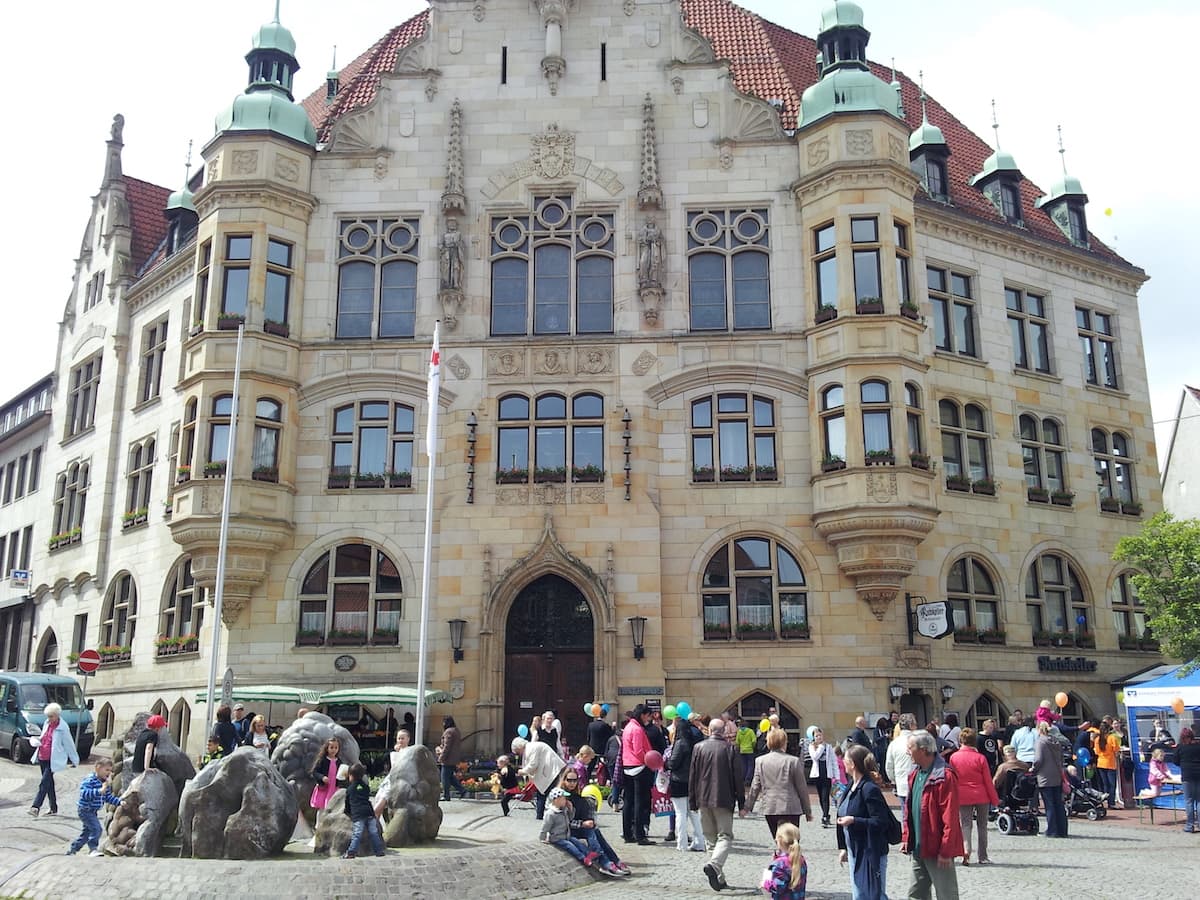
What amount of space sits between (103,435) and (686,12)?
22637 millimetres

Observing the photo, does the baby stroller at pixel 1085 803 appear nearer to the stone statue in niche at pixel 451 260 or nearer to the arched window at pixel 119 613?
the stone statue in niche at pixel 451 260

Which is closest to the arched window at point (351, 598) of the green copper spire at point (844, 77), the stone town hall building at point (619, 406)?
the stone town hall building at point (619, 406)

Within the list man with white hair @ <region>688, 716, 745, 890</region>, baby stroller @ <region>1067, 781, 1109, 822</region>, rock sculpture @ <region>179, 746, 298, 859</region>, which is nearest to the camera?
rock sculpture @ <region>179, 746, 298, 859</region>

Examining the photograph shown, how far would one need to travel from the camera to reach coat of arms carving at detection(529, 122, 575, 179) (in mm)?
31172

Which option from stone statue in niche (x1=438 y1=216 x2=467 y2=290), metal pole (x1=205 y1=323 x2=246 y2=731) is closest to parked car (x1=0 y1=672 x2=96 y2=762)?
metal pole (x1=205 y1=323 x2=246 y2=731)

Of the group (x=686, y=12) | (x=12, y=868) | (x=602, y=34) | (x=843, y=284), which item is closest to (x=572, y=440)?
(x=843, y=284)

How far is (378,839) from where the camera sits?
1333 centimetres

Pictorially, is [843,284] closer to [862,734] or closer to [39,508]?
[862,734]

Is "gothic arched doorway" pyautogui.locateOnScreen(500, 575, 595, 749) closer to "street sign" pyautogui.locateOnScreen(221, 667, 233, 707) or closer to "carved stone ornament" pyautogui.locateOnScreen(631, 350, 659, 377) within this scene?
"carved stone ornament" pyautogui.locateOnScreen(631, 350, 659, 377)

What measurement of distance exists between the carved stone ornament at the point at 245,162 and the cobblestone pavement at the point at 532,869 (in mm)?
17375

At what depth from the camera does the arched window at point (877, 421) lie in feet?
92.3

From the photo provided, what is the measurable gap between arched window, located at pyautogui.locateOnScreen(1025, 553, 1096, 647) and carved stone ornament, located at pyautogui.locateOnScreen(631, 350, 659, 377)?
11.4 metres

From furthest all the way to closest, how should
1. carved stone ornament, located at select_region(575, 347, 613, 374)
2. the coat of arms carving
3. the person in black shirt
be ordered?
1. the coat of arms carving
2. carved stone ornament, located at select_region(575, 347, 613, 374)
3. the person in black shirt

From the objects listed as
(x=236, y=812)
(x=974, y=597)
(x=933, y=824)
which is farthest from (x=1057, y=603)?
(x=236, y=812)
